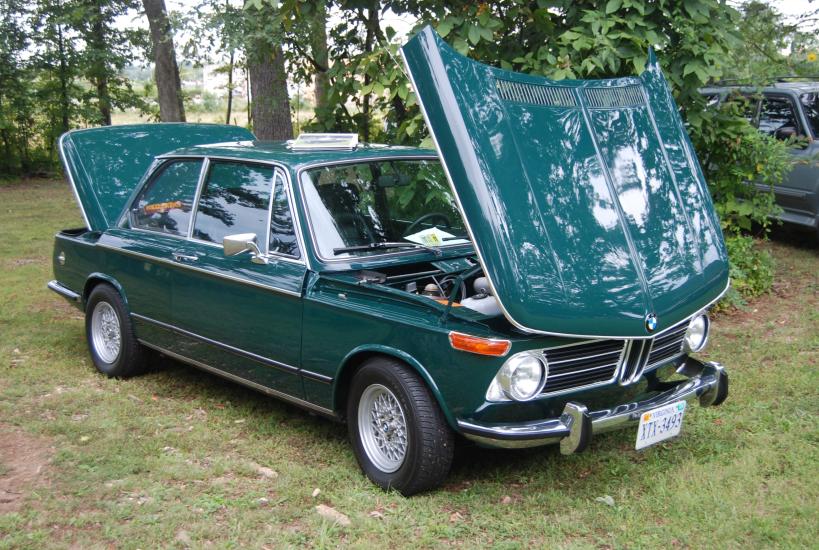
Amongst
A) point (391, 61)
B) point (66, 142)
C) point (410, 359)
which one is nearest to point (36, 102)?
point (66, 142)

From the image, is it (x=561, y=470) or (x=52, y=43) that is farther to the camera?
(x=52, y=43)

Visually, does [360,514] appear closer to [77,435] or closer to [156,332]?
[77,435]

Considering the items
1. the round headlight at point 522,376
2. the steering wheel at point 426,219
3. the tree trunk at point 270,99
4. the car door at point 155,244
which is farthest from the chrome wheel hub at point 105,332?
the round headlight at point 522,376

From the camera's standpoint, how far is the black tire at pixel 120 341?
589 centimetres

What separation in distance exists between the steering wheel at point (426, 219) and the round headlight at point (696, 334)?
1565mm

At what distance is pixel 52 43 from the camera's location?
17719 millimetres

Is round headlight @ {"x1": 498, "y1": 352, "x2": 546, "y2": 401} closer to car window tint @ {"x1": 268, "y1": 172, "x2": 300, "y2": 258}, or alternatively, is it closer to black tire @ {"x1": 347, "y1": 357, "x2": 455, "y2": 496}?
black tire @ {"x1": 347, "y1": 357, "x2": 455, "y2": 496}

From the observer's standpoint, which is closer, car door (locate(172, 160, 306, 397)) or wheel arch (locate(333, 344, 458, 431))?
wheel arch (locate(333, 344, 458, 431))

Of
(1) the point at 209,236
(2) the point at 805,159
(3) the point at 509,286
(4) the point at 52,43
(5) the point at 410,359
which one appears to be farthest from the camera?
(4) the point at 52,43

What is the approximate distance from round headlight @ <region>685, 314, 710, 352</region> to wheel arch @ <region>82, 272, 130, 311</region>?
376cm

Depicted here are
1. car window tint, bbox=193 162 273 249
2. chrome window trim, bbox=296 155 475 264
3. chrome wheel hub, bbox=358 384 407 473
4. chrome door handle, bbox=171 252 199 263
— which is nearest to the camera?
chrome wheel hub, bbox=358 384 407 473

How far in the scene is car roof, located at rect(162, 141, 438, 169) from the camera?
191 inches

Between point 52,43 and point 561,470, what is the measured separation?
55.1 ft

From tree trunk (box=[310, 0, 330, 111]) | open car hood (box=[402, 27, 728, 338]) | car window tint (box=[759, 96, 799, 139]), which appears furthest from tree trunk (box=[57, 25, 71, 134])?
open car hood (box=[402, 27, 728, 338])
